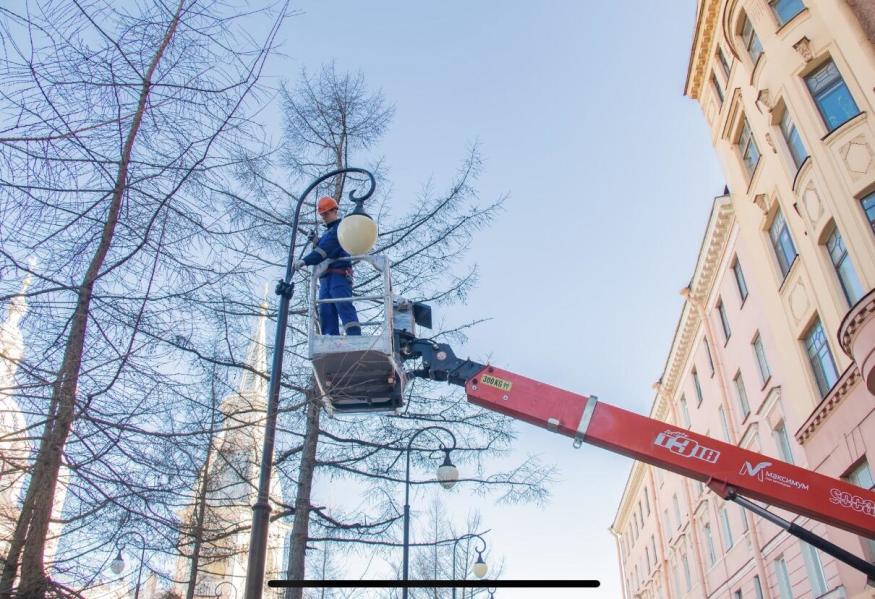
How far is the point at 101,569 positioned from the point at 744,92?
18.7m

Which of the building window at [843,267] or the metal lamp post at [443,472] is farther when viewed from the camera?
the building window at [843,267]

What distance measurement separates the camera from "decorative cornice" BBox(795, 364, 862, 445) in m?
13.0

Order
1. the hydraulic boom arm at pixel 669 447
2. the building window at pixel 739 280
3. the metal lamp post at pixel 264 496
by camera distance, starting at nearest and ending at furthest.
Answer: the metal lamp post at pixel 264 496, the hydraulic boom arm at pixel 669 447, the building window at pixel 739 280

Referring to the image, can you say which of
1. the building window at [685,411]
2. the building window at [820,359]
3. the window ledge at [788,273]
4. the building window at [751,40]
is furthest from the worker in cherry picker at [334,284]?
the building window at [685,411]

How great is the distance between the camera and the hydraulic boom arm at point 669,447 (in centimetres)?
876

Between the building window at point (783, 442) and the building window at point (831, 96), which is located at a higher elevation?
the building window at point (831, 96)

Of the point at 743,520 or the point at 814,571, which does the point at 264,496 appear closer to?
the point at 814,571

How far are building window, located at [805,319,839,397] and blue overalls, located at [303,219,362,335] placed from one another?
37.6 ft

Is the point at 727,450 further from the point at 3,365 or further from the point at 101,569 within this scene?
the point at 3,365

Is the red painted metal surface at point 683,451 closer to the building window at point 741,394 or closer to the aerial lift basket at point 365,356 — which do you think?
the aerial lift basket at point 365,356

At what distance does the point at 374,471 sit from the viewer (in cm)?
1027

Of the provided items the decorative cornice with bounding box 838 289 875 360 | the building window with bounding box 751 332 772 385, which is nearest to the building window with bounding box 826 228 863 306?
the decorative cornice with bounding box 838 289 875 360

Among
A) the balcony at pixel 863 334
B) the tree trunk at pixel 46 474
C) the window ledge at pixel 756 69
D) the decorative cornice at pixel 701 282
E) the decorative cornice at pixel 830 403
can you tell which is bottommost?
the tree trunk at pixel 46 474

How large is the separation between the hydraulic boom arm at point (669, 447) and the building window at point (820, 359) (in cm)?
663
